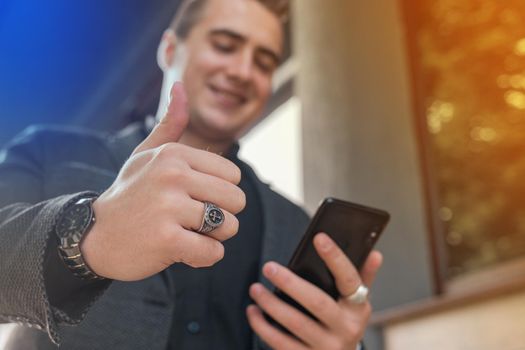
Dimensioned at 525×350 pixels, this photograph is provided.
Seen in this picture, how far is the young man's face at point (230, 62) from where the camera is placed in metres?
1.05

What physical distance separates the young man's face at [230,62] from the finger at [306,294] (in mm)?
376

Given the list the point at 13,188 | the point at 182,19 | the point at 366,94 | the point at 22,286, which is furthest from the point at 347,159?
Answer: the point at 22,286

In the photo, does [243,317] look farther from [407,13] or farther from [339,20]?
[339,20]

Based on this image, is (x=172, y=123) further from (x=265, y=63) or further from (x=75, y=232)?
(x=265, y=63)

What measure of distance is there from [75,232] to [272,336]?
1.12 feet

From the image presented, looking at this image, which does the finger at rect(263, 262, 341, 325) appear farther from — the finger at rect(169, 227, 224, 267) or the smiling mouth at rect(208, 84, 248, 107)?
the smiling mouth at rect(208, 84, 248, 107)

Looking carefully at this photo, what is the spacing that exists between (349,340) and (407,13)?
1.33m

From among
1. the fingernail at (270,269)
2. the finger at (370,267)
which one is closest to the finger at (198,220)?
the fingernail at (270,269)

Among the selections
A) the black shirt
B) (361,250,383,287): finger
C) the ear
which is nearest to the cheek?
the ear

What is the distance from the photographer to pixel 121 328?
2.18 feet

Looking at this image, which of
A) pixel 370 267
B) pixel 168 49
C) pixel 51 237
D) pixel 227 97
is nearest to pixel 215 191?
pixel 51 237

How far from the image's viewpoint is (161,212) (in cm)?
40

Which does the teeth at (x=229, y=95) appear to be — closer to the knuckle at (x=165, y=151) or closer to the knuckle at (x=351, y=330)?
the knuckle at (x=351, y=330)

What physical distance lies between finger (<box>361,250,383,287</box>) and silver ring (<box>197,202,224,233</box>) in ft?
1.33
